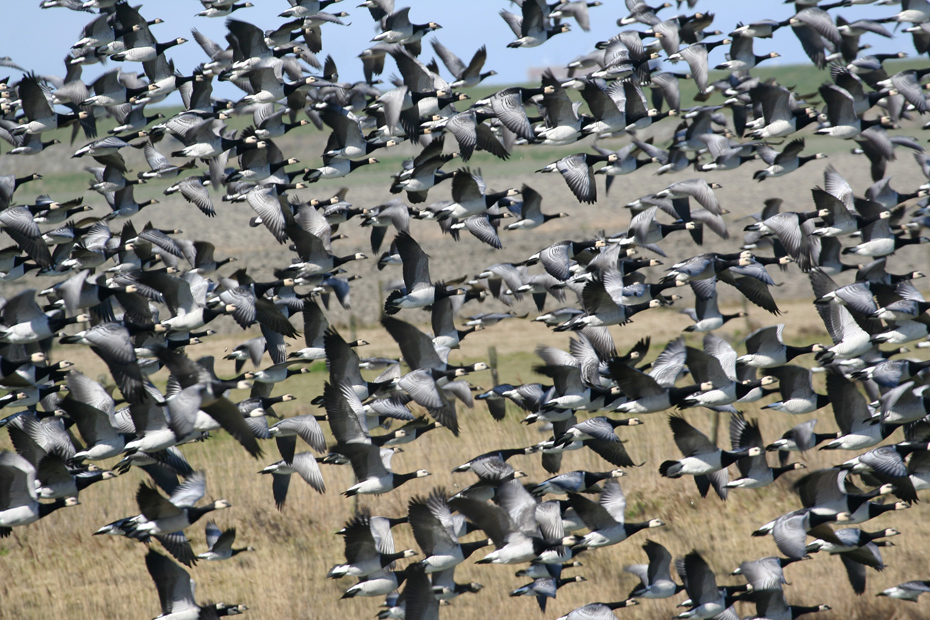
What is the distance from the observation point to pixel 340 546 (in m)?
18.2

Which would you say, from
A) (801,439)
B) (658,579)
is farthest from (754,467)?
(658,579)

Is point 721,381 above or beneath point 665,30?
beneath

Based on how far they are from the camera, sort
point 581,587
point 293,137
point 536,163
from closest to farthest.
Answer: point 581,587, point 536,163, point 293,137

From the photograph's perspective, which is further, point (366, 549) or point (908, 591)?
point (908, 591)

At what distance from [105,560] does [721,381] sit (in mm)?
11308

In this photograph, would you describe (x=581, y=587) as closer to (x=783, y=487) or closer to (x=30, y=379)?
(x=783, y=487)

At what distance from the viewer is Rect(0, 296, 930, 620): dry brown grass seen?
641 inches

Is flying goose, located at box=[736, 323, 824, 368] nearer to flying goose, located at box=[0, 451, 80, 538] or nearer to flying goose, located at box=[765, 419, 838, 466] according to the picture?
flying goose, located at box=[765, 419, 838, 466]

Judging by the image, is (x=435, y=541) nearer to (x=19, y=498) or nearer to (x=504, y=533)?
(x=504, y=533)

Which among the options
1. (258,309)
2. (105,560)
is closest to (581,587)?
(258,309)

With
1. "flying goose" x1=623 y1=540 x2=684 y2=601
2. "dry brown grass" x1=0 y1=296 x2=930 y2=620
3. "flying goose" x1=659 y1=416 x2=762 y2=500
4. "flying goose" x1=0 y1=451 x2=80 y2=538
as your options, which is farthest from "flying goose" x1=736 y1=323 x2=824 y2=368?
"flying goose" x1=0 y1=451 x2=80 y2=538

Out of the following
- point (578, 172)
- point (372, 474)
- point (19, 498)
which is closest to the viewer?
point (19, 498)

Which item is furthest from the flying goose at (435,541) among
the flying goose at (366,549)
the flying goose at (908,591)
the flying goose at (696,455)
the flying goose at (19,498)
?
the flying goose at (908,591)

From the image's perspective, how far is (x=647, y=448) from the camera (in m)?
20.4
